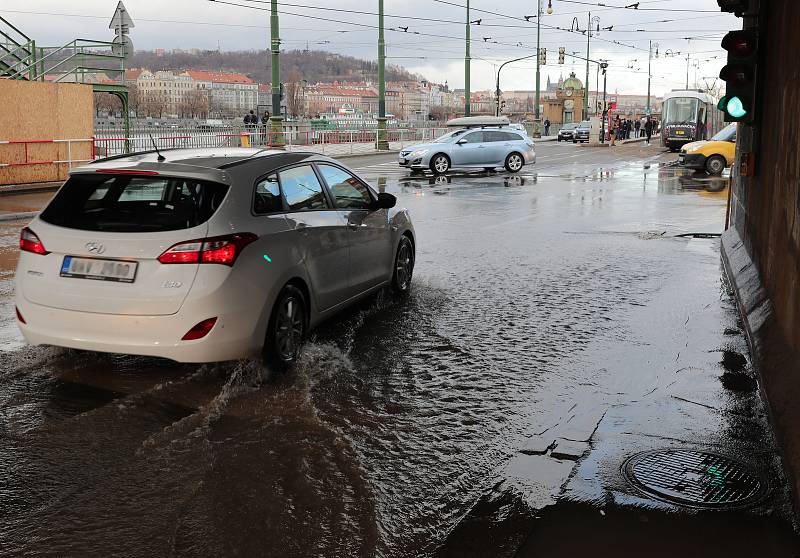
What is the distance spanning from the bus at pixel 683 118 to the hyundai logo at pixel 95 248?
4722 centimetres

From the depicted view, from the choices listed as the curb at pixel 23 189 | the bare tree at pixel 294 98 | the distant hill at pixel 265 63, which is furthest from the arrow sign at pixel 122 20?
the bare tree at pixel 294 98

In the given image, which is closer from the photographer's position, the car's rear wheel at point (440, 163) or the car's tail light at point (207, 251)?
the car's tail light at point (207, 251)

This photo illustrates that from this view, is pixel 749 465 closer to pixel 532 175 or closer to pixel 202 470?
pixel 202 470

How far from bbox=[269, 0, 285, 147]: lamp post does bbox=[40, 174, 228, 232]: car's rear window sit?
28.7 meters

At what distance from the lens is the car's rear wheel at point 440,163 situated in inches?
1161

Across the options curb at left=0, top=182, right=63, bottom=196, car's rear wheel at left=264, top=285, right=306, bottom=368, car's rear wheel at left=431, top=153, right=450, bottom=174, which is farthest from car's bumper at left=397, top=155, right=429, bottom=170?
car's rear wheel at left=264, top=285, right=306, bottom=368

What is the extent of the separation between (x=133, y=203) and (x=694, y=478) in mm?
3919

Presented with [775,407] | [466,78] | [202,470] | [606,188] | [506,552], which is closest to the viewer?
[506,552]

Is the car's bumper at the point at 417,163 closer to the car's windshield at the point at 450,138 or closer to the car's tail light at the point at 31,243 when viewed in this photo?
the car's windshield at the point at 450,138

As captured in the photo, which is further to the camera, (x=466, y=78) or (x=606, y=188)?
(x=466, y=78)

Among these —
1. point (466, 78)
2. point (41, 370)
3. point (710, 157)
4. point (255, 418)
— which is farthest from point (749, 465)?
point (466, 78)

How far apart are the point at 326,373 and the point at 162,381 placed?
1.10 meters

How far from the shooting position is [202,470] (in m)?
4.43

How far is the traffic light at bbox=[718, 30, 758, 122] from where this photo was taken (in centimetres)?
916
